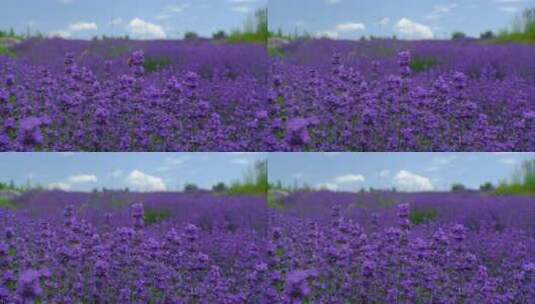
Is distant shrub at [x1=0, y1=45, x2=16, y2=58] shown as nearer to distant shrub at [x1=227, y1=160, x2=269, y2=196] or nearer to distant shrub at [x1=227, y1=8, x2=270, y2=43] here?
distant shrub at [x1=227, y1=8, x2=270, y2=43]

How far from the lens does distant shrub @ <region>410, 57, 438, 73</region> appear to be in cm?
419

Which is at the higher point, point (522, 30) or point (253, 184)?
point (522, 30)

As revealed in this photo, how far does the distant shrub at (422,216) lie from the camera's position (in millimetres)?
4199

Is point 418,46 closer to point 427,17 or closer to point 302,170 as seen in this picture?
point 427,17

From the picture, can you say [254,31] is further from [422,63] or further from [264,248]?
[264,248]

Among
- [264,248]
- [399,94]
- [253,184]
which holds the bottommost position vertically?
[264,248]

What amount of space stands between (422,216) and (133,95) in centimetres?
183

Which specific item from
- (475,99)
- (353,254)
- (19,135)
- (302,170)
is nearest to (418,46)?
(475,99)

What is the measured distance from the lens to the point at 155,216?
423 cm

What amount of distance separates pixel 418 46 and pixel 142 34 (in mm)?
1620

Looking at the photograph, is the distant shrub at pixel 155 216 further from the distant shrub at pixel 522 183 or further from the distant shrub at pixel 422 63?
the distant shrub at pixel 522 183

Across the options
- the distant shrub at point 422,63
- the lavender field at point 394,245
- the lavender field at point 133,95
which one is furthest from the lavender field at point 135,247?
the distant shrub at point 422,63

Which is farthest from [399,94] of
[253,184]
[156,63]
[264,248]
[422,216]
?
[156,63]

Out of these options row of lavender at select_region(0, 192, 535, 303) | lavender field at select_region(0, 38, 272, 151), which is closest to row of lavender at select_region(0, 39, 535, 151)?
lavender field at select_region(0, 38, 272, 151)
